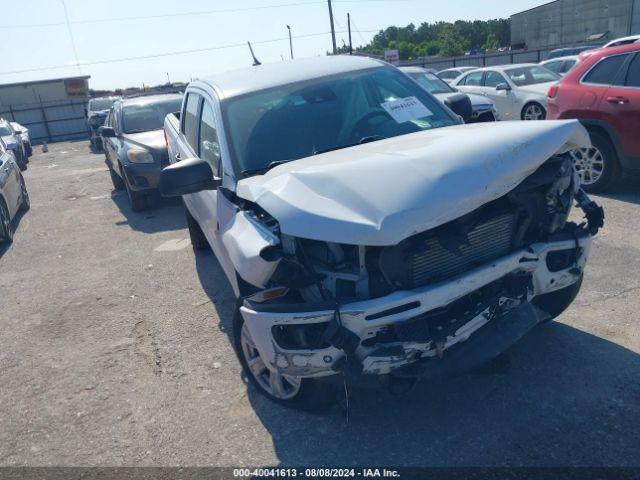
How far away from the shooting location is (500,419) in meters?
3.13

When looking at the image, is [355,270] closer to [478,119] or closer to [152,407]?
[152,407]

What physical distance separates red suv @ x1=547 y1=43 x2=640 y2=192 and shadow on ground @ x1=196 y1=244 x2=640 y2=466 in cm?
385

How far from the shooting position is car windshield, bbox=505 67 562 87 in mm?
12727

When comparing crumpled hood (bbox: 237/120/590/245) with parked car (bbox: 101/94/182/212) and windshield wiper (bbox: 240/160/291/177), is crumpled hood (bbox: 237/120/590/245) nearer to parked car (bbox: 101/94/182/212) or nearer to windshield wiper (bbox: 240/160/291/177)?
windshield wiper (bbox: 240/160/291/177)

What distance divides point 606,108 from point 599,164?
682 millimetres

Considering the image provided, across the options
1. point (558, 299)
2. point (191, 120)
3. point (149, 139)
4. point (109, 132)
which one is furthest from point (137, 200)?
point (558, 299)

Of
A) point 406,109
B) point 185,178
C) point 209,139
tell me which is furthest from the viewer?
→ point 209,139

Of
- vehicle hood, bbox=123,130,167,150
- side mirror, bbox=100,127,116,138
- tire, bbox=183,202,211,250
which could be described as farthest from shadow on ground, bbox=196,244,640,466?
side mirror, bbox=100,127,116,138

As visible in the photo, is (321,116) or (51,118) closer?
(321,116)

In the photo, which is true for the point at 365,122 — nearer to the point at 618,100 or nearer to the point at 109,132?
the point at 618,100

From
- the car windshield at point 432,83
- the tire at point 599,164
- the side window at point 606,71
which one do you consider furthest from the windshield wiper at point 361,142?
the car windshield at point 432,83

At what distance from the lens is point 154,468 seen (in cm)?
311

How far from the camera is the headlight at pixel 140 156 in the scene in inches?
364

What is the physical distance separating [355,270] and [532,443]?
4.14 feet
